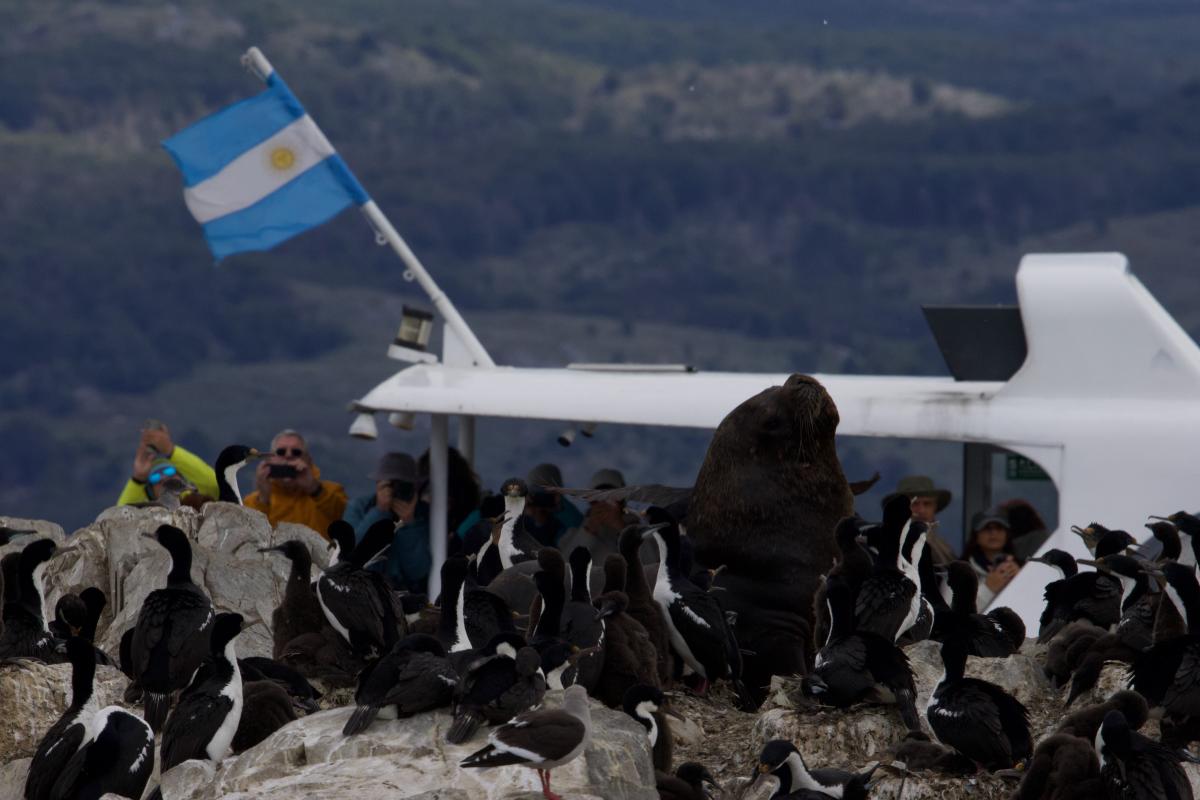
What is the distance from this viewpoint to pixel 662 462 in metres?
188

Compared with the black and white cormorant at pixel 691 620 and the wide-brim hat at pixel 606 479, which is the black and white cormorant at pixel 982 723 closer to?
the black and white cormorant at pixel 691 620

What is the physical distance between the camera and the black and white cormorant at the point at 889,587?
1012cm

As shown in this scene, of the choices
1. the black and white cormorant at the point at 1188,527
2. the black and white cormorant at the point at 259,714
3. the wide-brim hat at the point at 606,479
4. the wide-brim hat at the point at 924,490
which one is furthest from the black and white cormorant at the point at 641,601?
the wide-brim hat at the point at 924,490

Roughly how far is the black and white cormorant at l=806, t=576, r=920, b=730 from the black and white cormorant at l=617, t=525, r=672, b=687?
4.43 feet

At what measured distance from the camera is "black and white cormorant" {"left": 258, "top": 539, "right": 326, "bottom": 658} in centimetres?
1209

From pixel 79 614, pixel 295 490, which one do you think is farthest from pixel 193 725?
pixel 295 490

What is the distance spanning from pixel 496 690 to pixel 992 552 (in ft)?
26.8

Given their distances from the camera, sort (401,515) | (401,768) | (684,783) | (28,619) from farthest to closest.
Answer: (401,515), (28,619), (684,783), (401,768)

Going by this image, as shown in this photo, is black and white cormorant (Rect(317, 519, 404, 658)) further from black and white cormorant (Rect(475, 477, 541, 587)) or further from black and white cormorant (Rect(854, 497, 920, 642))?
black and white cormorant (Rect(854, 497, 920, 642))

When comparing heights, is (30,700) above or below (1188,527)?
below

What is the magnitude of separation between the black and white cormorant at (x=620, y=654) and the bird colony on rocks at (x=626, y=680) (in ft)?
0.04

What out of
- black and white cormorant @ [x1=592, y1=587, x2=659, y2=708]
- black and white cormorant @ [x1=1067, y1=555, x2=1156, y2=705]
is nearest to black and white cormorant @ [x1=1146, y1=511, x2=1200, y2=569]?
black and white cormorant @ [x1=1067, y1=555, x2=1156, y2=705]

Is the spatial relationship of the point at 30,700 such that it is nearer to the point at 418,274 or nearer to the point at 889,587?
the point at 889,587

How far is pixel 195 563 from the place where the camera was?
1375 cm
